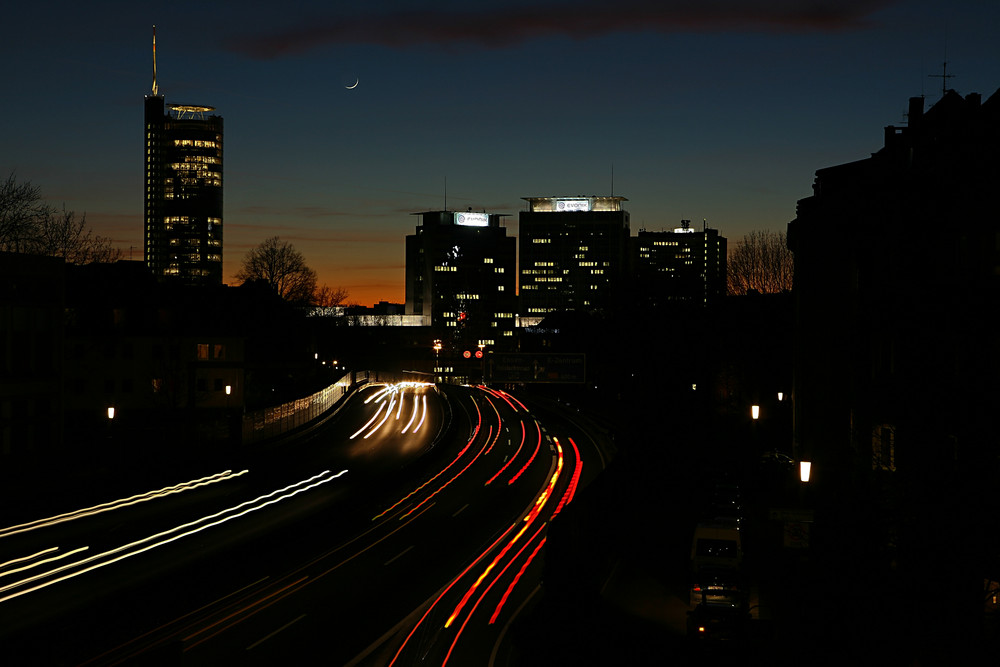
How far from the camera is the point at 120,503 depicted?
3894cm

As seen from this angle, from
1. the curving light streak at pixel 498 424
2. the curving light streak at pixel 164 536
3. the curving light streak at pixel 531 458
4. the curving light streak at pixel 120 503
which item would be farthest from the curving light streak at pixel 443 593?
the curving light streak at pixel 498 424

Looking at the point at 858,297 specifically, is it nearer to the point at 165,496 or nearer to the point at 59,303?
the point at 165,496


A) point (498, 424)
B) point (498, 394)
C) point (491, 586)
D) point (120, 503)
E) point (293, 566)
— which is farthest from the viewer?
point (498, 394)

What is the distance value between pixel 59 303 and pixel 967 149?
40.1 meters

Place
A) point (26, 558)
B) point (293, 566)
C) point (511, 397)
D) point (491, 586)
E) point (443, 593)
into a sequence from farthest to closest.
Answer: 1. point (511, 397)
2. point (293, 566)
3. point (491, 586)
4. point (26, 558)
5. point (443, 593)

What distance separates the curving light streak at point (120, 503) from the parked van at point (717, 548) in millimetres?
21313

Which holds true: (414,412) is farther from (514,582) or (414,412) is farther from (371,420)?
(514,582)

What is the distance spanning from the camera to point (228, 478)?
48.2 meters

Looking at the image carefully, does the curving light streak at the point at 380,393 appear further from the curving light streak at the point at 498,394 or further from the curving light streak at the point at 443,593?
the curving light streak at the point at 443,593

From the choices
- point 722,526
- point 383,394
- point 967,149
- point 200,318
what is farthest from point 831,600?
point 383,394

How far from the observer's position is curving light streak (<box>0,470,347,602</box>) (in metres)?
26.2

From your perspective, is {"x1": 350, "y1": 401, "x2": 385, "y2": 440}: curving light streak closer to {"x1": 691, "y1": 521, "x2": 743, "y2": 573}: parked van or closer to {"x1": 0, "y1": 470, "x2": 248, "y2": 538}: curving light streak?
{"x1": 0, "y1": 470, "x2": 248, "y2": 538}: curving light streak

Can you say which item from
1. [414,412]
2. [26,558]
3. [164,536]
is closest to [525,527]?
[164,536]

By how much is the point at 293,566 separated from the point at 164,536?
6.14 m
